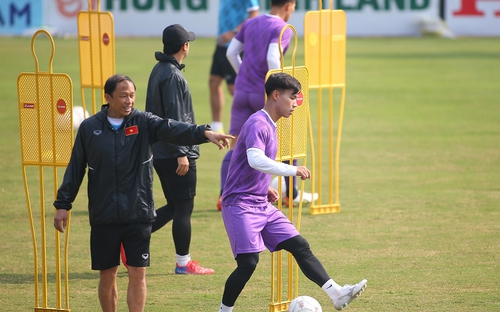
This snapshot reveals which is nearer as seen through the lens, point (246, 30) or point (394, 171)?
point (246, 30)

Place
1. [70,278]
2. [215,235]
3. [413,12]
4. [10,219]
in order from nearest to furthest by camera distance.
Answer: [70,278], [215,235], [10,219], [413,12]

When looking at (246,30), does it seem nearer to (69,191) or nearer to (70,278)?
(70,278)

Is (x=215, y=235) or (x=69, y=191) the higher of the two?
(x=69, y=191)

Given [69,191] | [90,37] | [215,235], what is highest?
[90,37]

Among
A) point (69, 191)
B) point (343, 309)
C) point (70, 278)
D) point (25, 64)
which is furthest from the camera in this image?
point (25, 64)

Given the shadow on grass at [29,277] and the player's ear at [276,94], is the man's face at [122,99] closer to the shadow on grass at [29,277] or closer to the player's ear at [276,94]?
the player's ear at [276,94]

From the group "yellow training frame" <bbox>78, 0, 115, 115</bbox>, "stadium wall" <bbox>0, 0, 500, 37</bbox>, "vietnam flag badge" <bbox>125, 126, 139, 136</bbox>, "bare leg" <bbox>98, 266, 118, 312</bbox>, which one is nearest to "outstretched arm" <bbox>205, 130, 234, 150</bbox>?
"vietnam flag badge" <bbox>125, 126, 139, 136</bbox>

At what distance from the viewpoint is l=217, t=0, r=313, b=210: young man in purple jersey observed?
783 cm

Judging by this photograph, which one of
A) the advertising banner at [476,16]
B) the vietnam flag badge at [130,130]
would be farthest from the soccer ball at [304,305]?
the advertising banner at [476,16]

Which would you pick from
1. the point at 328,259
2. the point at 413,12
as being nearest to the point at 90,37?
the point at 328,259

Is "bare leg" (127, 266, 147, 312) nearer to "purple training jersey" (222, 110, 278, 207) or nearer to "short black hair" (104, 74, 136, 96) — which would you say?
"purple training jersey" (222, 110, 278, 207)

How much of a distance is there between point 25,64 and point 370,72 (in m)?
8.74

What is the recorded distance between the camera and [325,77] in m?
8.46

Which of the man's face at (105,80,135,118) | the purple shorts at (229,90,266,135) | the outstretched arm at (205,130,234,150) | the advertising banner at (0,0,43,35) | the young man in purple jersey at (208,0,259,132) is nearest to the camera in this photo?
the outstretched arm at (205,130,234,150)
